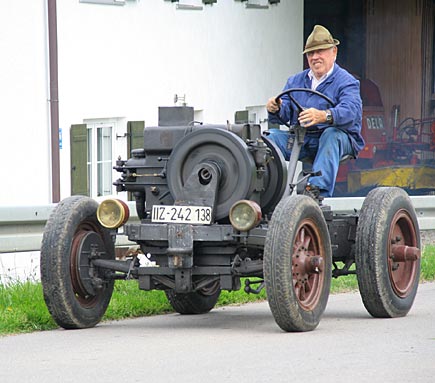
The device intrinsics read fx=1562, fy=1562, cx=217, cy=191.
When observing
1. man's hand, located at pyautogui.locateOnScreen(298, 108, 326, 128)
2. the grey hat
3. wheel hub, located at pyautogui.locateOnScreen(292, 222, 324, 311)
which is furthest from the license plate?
the grey hat

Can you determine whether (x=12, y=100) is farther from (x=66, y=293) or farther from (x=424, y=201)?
Result: (x=66, y=293)

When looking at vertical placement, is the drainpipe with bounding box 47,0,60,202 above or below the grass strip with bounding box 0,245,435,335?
above

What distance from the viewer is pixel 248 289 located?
9.70 m

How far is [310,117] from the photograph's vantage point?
10398 mm

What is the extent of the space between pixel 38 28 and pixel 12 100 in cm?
105

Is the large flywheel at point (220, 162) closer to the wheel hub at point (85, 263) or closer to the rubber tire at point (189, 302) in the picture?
the wheel hub at point (85, 263)

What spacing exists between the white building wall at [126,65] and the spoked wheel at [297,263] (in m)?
10.9

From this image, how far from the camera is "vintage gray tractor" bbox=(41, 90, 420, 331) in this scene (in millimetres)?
9492

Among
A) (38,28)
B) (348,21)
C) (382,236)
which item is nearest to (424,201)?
(382,236)

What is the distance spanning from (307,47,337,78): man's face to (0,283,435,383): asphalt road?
1724 mm

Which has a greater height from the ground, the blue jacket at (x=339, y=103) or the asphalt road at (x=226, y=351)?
the blue jacket at (x=339, y=103)

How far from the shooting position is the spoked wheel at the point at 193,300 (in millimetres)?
10734

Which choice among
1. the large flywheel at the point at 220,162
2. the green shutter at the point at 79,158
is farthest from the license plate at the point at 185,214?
the green shutter at the point at 79,158

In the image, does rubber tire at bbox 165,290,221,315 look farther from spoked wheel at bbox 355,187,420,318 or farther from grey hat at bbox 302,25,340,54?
grey hat at bbox 302,25,340,54
